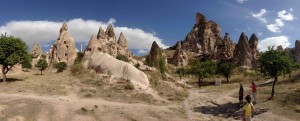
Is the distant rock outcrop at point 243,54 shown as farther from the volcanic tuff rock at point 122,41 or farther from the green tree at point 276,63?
the green tree at point 276,63

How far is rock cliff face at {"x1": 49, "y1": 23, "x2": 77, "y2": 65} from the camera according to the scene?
81.8 m

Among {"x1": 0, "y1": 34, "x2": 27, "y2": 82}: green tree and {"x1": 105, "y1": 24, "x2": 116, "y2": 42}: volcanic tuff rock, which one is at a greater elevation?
{"x1": 105, "y1": 24, "x2": 116, "y2": 42}: volcanic tuff rock

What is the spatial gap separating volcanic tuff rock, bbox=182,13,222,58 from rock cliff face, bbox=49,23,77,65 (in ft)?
212

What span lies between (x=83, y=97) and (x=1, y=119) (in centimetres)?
951

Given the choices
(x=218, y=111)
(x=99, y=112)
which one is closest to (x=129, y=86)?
(x=99, y=112)

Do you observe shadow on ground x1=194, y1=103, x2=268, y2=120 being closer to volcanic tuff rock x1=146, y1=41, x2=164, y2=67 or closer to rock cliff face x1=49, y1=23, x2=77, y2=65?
volcanic tuff rock x1=146, y1=41, x2=164, y2=67

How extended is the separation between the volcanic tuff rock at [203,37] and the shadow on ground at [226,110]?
334 ft

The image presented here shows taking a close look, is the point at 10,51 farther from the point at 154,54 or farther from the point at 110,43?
the point at 110,43

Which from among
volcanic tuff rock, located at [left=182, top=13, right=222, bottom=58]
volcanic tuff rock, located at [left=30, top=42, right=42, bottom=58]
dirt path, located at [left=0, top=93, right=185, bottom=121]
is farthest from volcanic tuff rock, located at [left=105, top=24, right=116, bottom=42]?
dirt path, located at [left=0, top=93, right=185, bottom=121]

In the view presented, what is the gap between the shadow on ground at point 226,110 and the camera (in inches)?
939

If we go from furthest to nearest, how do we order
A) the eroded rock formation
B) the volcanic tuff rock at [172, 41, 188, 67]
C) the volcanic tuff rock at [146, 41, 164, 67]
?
the volcanic tuff rock at [172, 41, 188, 67], the volcanic tuff rock at [146, 41, 164, 67], the eroded rock formation

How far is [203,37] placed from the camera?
5172 inches

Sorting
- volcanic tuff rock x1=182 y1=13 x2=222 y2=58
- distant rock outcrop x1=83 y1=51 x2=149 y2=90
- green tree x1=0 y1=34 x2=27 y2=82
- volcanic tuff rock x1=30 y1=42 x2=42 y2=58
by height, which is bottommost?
distant rock outcrop x1=83 y1=51 x2=149 y2=90

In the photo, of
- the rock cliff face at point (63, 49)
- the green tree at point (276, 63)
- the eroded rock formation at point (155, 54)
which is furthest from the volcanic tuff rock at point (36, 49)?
the green tree at point (276, 63)
